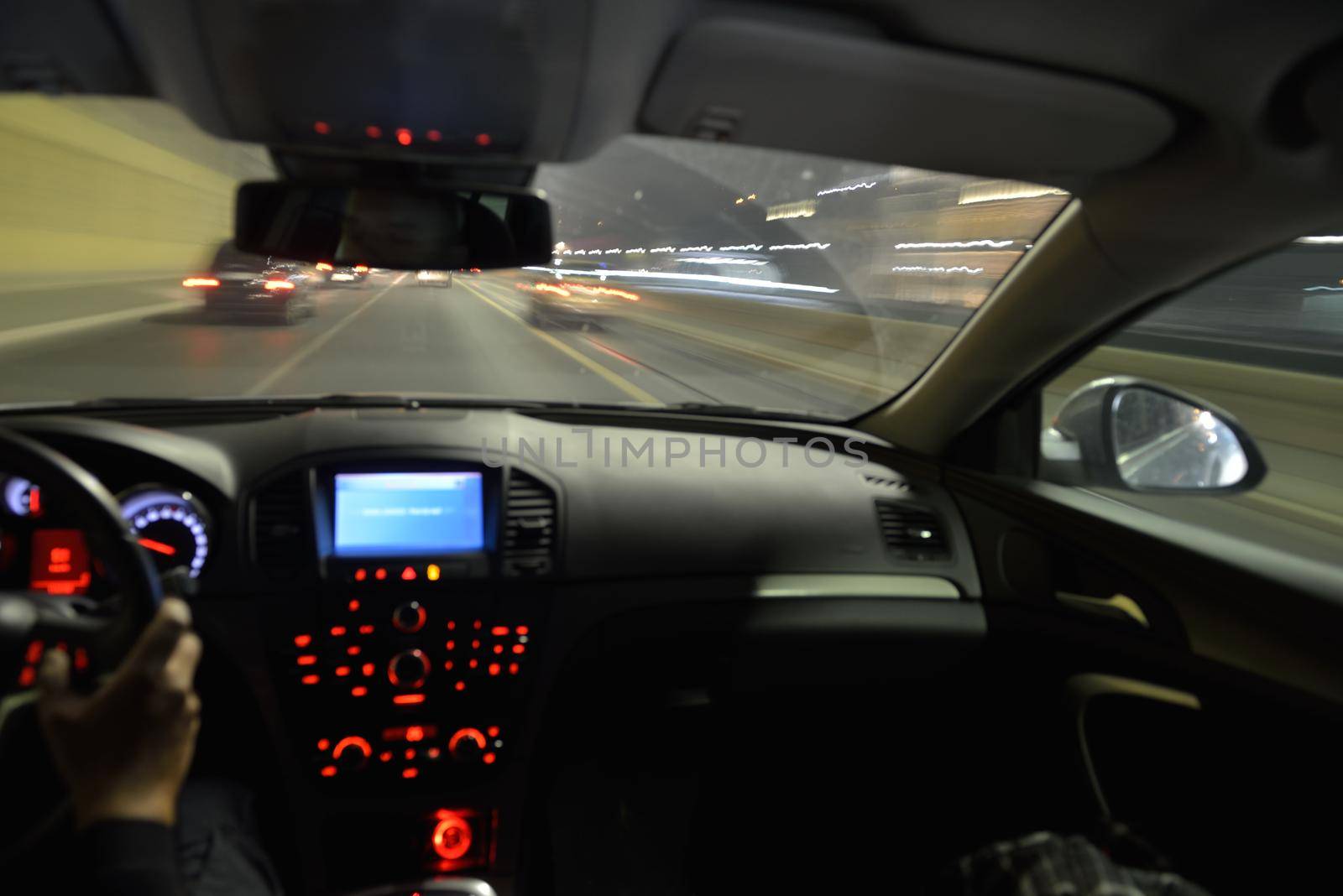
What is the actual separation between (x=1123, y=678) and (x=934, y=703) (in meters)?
1.01

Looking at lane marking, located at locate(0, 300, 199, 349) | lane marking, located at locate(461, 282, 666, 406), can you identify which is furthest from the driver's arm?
lane marking, located at locate(0, 300, 199, 349)

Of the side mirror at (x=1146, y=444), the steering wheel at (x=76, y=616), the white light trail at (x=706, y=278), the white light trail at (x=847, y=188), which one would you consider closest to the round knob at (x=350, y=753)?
the steering wheel at (x=76, y=616)

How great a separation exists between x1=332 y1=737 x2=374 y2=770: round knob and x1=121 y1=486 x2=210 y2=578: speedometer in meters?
0.78

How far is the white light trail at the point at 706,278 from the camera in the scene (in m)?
5.59

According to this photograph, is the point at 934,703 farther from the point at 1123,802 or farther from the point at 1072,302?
the point at 1072,302

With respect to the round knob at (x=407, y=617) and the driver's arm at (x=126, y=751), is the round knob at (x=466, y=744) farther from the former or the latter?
the driver's arm at (x=126, y=751)

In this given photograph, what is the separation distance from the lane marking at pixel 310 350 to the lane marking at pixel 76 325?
3868mm

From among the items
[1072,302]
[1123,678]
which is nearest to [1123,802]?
[1123,678]

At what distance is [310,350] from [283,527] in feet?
11.0

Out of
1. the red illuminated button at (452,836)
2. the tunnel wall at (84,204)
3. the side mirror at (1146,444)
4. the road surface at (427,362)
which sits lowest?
the red illuminated button at (452,836)

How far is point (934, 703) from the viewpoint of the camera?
420 cm

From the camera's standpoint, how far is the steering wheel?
2105mm

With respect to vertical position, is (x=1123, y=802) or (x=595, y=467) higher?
(x=595, y=467)

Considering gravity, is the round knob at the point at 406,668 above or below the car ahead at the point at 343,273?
below
